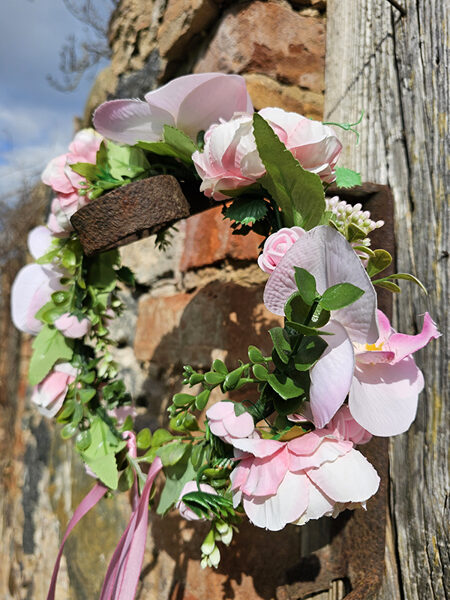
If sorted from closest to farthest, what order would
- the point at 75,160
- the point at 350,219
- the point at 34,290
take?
1. the point at 350,219
2. the point at 75,160
3. the point at 34,290

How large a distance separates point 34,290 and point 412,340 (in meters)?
0.65

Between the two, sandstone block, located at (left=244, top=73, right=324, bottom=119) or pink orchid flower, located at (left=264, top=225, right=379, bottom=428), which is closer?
pink orchid flower, located at (left=264, top=225, right=379, bottom=428)

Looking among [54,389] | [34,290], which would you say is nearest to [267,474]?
[54,389]

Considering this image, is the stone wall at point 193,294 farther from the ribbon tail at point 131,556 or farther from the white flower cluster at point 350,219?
the white flower cluster at point 350,219

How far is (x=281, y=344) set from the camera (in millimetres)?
474

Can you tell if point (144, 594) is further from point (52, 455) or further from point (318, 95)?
point (318, 95)

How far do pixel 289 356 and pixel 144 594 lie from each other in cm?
76

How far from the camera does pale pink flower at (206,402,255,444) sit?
0.49m

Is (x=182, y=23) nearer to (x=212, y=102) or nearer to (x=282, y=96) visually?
(x=282, y=96)

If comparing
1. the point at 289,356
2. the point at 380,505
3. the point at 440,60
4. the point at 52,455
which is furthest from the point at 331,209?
the point at 52,455

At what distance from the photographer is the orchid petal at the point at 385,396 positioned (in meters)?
0.46

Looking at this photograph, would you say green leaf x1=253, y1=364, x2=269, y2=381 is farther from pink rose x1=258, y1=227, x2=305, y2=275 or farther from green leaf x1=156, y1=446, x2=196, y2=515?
green leaf x1=156, y1=446, x2=196, y2=515

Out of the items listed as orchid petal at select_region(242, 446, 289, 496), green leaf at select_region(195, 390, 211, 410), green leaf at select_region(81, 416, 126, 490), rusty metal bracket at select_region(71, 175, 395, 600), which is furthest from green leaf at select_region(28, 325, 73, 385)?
orchid petal at select_region(242, 446, 289, 496)

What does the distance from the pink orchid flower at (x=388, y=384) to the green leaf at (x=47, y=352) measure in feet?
1.66
